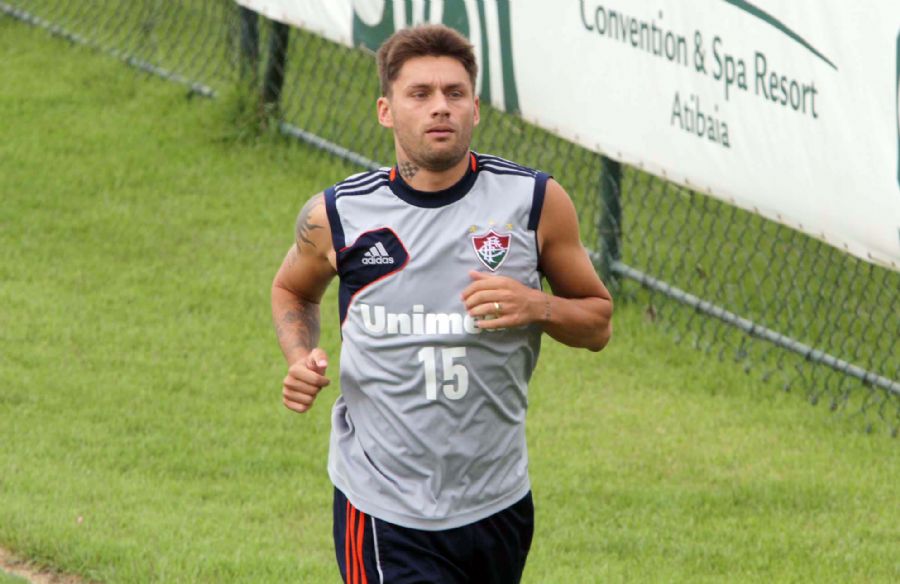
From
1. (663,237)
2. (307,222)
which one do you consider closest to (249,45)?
(663,237)

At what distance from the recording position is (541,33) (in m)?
7.51

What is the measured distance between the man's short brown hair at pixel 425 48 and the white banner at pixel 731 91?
255 centimetres

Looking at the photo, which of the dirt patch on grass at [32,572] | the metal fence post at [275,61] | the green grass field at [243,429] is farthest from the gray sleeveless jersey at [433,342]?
the metal fence post at [275,61]

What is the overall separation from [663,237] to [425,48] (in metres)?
4.58

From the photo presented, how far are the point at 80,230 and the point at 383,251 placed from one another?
16.7 ft

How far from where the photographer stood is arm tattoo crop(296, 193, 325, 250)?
12.9 ft

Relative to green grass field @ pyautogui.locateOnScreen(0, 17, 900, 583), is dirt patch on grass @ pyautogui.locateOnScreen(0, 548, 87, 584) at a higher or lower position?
lower

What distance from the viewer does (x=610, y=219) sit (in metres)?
7.75

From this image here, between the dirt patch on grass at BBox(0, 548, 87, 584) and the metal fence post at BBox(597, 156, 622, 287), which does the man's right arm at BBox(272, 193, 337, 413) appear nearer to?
the dirt patch on grass at BBox(0, 548, 87, 584)

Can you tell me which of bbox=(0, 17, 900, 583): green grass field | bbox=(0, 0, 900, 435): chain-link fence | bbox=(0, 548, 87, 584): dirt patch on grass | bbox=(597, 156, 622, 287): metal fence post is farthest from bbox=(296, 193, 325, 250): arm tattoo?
bbox=(597, 156, 622, 287): metal fence post

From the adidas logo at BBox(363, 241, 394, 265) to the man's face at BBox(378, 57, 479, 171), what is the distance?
0.21 meters

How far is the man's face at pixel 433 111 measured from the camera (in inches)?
147

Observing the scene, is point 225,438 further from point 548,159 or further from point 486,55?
point 548,159

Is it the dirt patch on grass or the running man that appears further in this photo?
the dirt patch on grass
